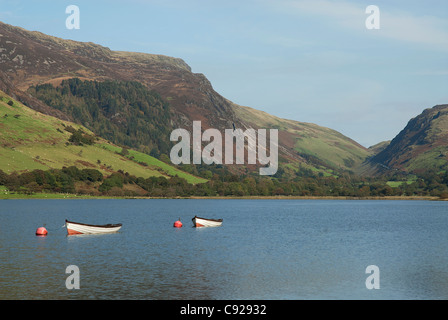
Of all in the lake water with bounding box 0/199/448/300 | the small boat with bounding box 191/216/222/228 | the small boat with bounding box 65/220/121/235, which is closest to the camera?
the lake water with bounding box 0/199/448/300

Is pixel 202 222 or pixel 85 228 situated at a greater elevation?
pixel 85 228

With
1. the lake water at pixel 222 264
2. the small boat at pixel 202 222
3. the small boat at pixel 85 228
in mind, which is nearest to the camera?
the lake water at pixel 222 264

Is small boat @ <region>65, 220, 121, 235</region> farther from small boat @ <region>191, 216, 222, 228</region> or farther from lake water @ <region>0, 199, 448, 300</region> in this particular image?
small boat @ <region>191, 216, 222, 228</region>

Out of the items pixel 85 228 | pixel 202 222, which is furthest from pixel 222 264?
pixel 202 222

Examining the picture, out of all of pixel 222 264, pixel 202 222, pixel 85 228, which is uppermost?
pixel 85 228

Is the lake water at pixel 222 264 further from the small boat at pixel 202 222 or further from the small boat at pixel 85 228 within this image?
the small boat at pixel 202 222

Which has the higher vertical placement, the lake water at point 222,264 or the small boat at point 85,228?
the small boat at point 85,228

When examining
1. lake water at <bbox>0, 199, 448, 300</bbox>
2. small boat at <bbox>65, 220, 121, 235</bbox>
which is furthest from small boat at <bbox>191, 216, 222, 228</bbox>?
small boat at <bbox>65, 220, 121, 235</bbox>

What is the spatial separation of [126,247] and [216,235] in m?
27.5

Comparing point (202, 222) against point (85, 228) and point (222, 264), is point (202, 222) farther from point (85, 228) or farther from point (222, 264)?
point (222, 264)

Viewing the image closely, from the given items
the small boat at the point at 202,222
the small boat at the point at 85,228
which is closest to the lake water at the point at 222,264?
the small boat at the point at 85,228

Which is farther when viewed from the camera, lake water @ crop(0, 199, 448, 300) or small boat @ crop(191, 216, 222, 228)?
small boat @ crop(191, 216, 222, 228)

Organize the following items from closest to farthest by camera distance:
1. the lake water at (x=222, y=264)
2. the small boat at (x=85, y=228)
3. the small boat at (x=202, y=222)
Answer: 1. the lake water at (x=222, y=264)
2. the small boat at (x=85, y=228)
3. the small boat at (x=202, y=222)
